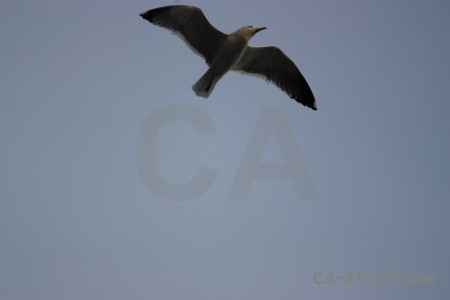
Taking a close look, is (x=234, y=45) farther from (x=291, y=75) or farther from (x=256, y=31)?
(x=291, y=75)

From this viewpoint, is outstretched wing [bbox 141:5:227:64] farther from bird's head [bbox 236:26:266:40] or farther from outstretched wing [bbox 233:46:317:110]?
outstretched wing [bbox 233:46:317:110]

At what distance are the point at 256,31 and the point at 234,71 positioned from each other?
68 centimetres

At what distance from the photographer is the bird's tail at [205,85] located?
5.64m

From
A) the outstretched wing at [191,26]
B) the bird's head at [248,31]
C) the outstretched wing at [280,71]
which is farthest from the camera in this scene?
the outstretched wing at [280,71]

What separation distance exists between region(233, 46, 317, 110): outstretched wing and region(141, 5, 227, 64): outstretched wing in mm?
535

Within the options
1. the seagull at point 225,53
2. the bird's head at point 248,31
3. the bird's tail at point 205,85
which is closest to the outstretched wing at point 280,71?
the seagull at point 225,53

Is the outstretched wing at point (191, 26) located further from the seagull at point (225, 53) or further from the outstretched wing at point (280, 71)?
the outstretched wing at point (280, 71)

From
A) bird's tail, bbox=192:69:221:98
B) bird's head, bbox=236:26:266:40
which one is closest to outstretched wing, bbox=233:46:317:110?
bird's head, bbox=236:26:266:40

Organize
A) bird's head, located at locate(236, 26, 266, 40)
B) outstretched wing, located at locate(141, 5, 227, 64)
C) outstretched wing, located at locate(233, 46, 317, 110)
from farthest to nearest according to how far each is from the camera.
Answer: outstretched wing, located at locate(233, 46, 317, 110) < bird's head, located at locate(236, 26, 266, 40) < outstretched wing, located at locate(141, 5, 227, 64)

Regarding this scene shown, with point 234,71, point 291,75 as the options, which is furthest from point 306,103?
point 234,71

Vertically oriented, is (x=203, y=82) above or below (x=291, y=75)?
below

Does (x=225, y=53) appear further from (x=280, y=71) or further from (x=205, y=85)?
(x=280, y=71)

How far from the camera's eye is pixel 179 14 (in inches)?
223

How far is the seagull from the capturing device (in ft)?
18.6
